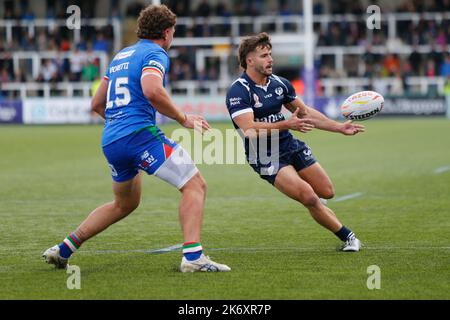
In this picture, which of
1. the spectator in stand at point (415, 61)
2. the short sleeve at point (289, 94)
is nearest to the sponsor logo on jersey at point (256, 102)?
the short sleeve at point (289, 94)

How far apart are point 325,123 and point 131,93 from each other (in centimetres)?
212

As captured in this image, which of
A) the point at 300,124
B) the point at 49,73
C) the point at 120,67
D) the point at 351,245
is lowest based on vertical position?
the point at 49,73

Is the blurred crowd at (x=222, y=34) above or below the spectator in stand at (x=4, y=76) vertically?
above

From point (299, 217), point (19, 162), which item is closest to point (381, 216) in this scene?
point (299, 217)

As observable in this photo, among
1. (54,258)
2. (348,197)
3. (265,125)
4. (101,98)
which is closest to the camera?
(54,258)

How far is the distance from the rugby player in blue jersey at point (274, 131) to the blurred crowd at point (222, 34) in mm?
28729

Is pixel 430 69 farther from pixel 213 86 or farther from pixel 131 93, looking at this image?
pixel 131 93

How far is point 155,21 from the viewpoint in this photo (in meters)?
8.00

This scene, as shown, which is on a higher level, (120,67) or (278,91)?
(120,67)

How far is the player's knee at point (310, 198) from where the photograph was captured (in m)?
8.88

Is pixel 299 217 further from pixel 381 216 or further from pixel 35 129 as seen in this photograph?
pixel 35 129

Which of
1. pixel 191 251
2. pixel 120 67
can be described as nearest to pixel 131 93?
pixel 120 67

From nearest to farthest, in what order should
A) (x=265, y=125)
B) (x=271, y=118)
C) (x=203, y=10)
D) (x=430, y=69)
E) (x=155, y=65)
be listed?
(x=155, y=65) < (x=265, y=125) < (x=271, y=118) < (x=430, y=69) < (x=203, y=10)

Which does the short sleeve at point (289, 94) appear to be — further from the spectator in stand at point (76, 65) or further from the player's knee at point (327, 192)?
the spectator in stand at point (76, 65)
